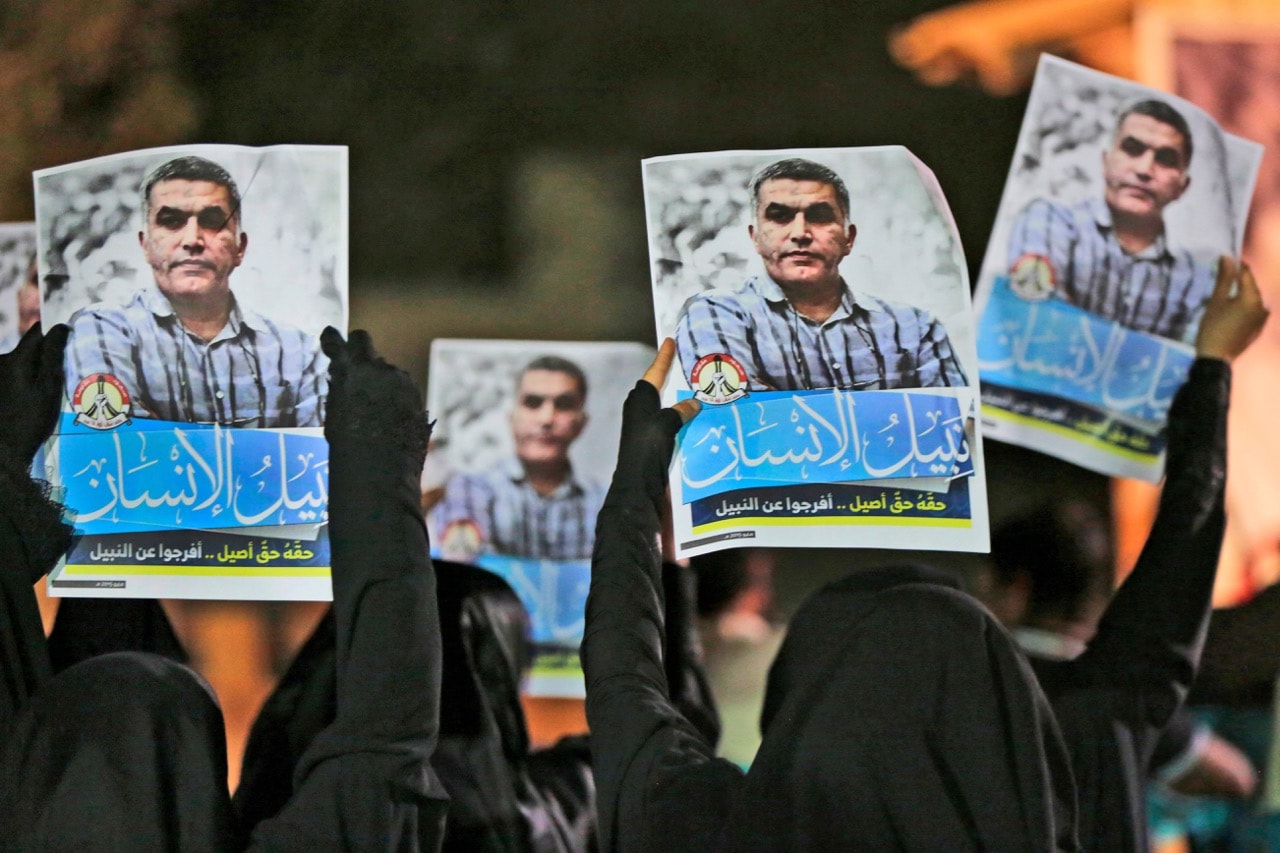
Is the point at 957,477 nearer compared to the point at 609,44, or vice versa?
the point at 957,477

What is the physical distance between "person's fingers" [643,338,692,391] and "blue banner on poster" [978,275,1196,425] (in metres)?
0.41

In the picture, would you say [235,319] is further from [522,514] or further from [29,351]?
[522,514]

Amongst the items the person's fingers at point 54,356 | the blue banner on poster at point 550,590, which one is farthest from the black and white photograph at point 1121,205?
the person's fingers at point 54,356

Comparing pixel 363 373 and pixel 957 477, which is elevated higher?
pixel 363 373

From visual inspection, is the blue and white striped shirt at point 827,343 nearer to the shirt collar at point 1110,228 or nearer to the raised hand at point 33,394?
the shirt collar at point 1110,228

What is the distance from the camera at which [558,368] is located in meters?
1.58

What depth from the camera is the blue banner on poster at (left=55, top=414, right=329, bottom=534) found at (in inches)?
61.1

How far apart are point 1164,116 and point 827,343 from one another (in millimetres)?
552

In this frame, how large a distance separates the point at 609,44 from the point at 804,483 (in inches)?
26.1

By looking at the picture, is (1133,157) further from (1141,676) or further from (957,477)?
(1141,676)

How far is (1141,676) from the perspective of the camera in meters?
1.49

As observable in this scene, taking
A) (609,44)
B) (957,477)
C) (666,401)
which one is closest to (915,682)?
(957,477)

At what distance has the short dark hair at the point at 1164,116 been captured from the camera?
1547mm

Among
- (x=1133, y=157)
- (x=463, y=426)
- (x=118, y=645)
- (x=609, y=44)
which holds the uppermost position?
(x=609, y=44)
